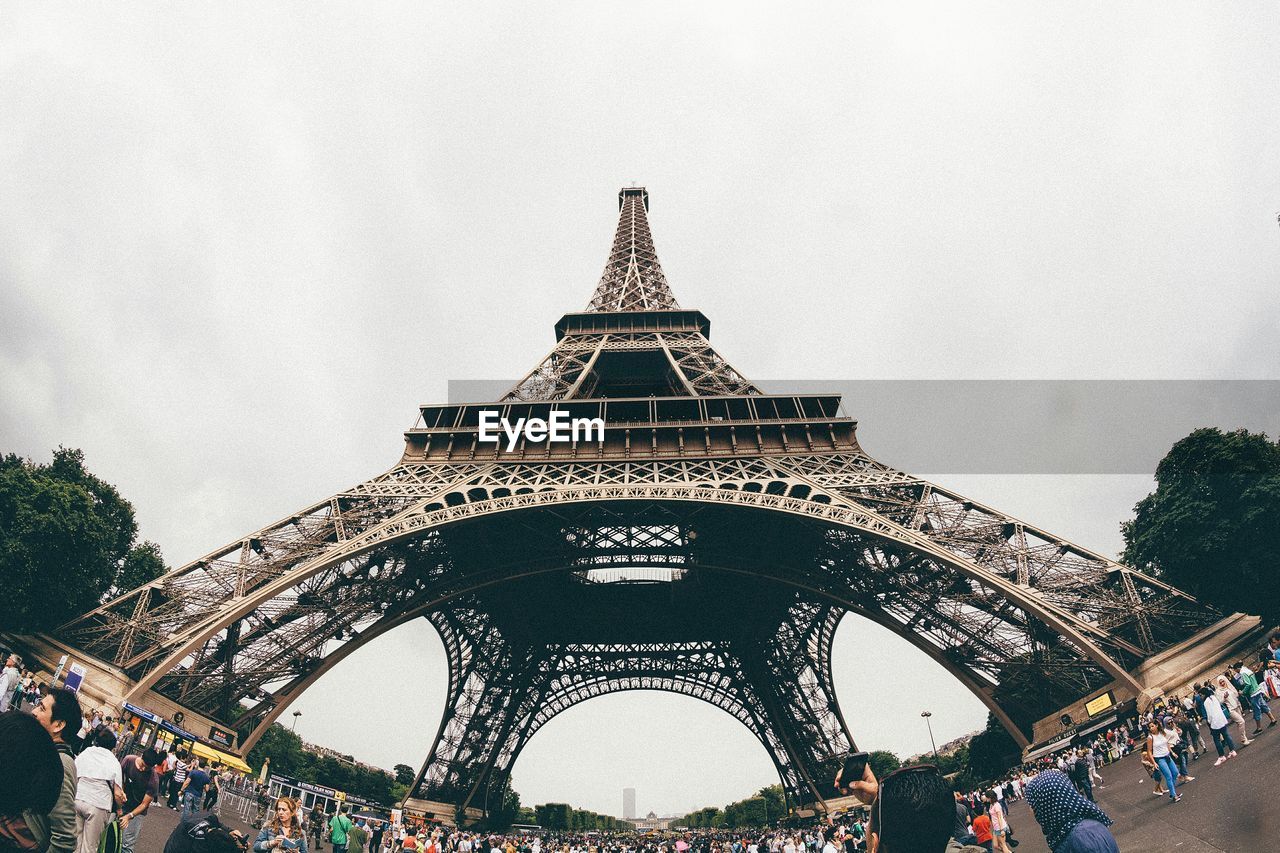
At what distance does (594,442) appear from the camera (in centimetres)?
2488

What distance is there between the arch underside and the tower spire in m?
15.5

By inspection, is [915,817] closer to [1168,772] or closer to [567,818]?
[1168,772]

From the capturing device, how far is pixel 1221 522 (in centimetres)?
1978

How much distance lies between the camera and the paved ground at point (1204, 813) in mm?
8734

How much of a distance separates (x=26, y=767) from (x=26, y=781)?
5 centimetres

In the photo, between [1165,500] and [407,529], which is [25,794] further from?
[1165,500]

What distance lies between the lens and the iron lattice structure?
18656 mm

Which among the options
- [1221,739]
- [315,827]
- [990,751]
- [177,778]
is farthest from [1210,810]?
[990,751]

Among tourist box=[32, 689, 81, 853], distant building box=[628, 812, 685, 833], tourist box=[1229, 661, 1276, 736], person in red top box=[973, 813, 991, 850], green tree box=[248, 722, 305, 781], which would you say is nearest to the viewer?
tourist box=[32, 689, 81, 853]

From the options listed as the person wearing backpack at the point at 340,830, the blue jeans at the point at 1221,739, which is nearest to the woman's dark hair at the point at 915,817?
the person wearing backpack at the point at 340,830

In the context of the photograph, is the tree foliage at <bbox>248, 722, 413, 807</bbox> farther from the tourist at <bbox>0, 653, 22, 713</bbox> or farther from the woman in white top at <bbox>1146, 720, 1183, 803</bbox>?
the woman in white top at <bbox>1146, 720, 1183, 803</bbox>

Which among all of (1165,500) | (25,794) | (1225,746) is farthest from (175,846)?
(1165,500)

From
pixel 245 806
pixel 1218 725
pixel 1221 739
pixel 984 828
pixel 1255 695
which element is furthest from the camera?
pixel 245 806

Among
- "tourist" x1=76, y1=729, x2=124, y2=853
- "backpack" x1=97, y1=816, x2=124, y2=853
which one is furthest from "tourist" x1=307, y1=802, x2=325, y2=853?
"backpack" x1=97, y1=816, x2=124, y2=853
